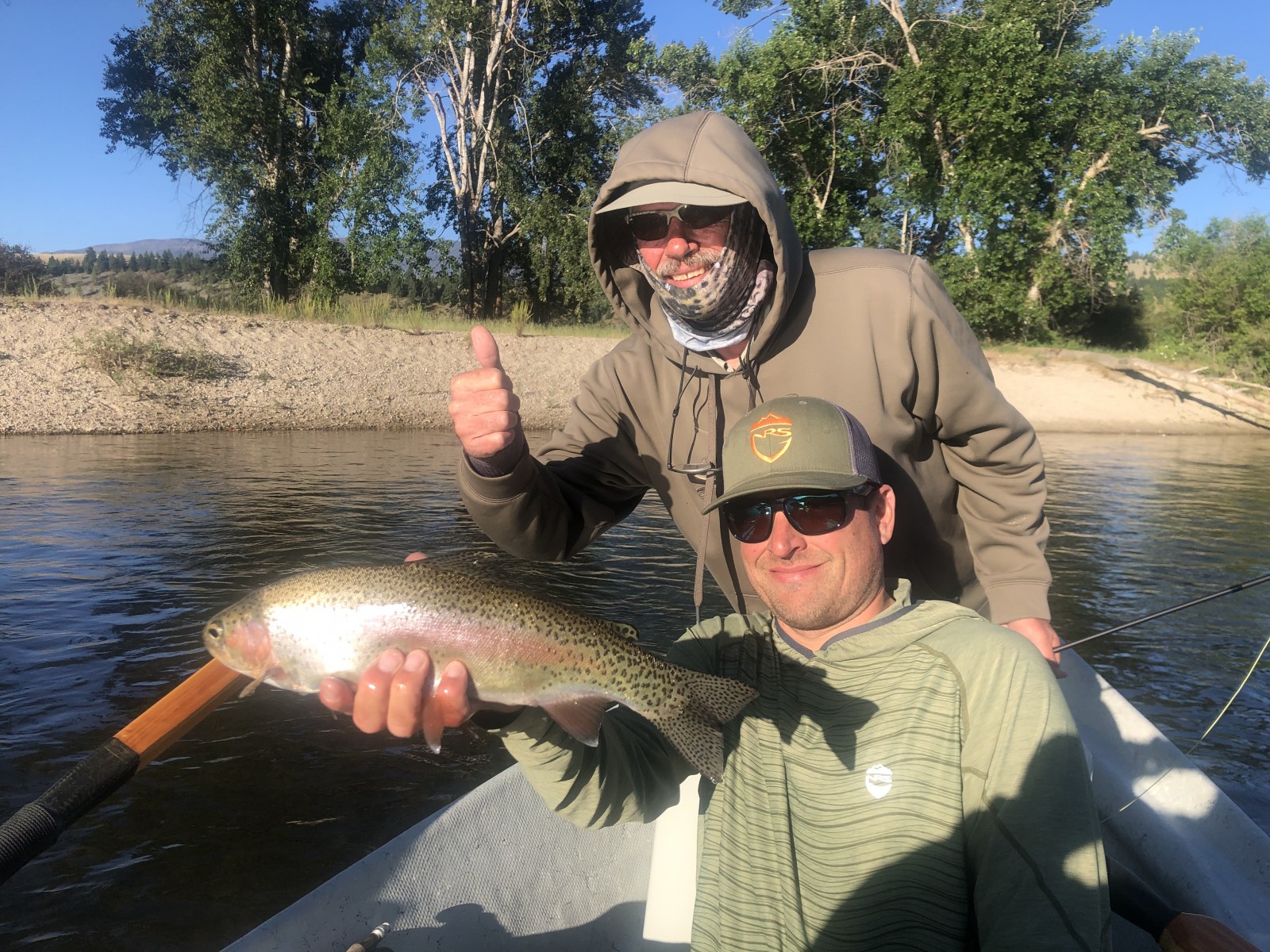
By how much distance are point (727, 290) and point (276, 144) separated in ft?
101

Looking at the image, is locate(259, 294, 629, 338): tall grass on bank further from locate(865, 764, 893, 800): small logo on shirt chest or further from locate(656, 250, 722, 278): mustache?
locate(865, 764, 893, 800): small logo on shirt chest

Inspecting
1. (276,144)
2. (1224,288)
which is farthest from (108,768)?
(1224,288)

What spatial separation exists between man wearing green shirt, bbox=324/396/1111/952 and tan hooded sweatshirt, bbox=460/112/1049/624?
1.60 feet

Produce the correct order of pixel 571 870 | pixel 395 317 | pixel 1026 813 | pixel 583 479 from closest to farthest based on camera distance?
pixel 1026 813
pixel 583 479
pixel 571 870
pixel 395 317

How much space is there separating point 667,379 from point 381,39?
101 ft

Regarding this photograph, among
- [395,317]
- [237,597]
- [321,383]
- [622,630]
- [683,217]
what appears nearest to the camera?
[622,630]

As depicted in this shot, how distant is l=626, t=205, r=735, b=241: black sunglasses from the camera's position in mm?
3141

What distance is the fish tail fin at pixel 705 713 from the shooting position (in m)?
2.44

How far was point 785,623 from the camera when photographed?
271 cm

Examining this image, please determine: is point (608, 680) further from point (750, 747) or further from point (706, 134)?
point (706, 134)

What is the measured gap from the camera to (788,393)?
3.21 m

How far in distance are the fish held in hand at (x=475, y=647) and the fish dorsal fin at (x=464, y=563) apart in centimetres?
3

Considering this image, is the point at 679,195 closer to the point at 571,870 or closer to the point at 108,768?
the point at 108,768

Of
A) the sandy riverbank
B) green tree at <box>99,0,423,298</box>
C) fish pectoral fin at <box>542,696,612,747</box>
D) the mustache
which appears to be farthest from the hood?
green tree at <box>99,0,423,298</box>
